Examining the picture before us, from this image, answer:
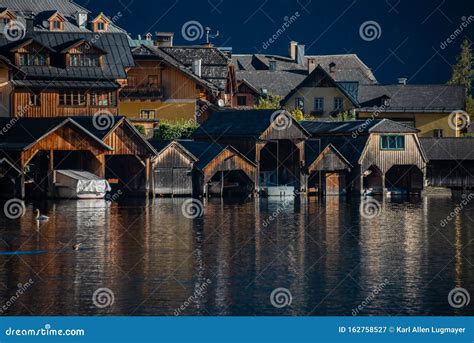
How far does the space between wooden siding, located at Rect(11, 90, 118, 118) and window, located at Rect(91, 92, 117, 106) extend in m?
0.39

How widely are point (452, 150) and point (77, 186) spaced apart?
31.4 meters

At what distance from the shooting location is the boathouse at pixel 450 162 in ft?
313

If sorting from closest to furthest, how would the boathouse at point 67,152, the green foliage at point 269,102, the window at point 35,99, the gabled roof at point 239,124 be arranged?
the boathouse at point 67,152
the gabled roof at point 239,124
the window at point 35,99
the green foliage at point 269,102

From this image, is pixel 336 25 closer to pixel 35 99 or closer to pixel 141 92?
pixel 141 92

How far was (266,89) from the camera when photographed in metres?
127

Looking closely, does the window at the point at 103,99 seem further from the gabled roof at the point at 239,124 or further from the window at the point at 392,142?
the window at the point at 392,142

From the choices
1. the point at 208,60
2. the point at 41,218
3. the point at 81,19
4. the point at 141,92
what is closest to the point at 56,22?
the point at 81,19

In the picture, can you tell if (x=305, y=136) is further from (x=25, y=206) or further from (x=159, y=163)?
(x=25, y=206)

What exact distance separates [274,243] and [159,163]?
27.9 meters

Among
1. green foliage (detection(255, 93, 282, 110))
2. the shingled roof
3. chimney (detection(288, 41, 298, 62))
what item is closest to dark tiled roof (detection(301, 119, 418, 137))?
green foliage (detection(255, 93, 282, 110))

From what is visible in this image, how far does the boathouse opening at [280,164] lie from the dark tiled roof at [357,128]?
4122mm

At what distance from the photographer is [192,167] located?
273ft

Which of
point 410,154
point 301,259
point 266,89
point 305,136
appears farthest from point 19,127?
point 266,89

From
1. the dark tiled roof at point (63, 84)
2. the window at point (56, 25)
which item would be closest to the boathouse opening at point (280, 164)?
the dark tiled roof at point (63, 84)
